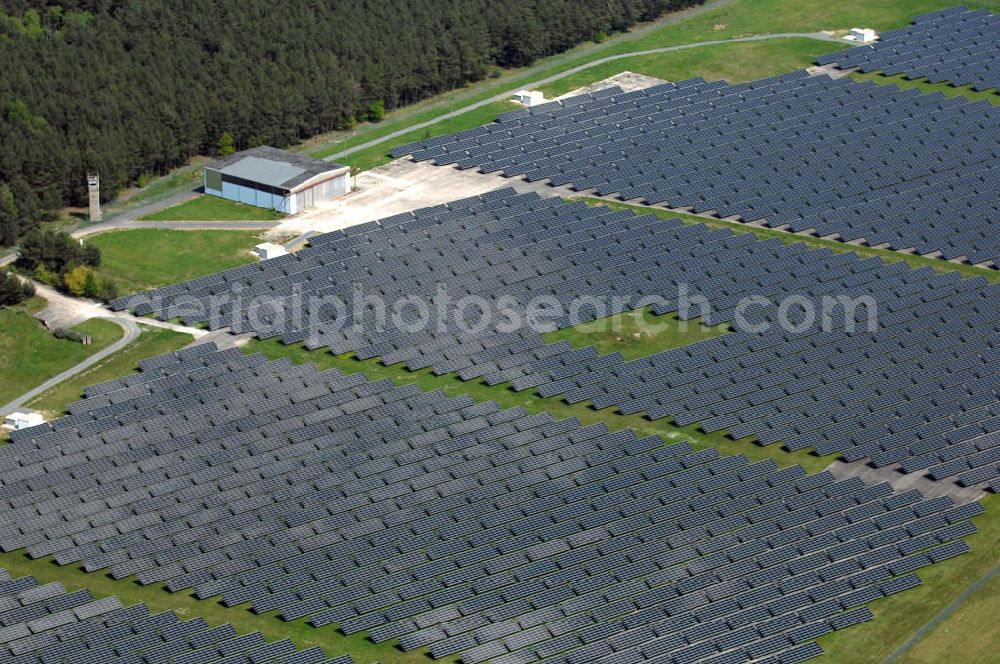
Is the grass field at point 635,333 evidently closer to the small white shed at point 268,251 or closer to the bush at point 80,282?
the small white shed at point 268,251

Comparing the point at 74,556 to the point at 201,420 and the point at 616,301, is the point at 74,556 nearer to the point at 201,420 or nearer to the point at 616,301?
the point at 201,420

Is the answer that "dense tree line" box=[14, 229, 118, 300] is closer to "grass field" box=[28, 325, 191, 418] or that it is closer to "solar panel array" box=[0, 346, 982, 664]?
"grass field" box=[28, 325, 191, 418]

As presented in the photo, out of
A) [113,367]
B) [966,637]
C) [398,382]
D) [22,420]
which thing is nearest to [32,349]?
[113,367]

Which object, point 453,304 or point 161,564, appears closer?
point 161,564

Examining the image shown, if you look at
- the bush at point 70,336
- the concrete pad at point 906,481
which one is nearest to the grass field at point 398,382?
the bush at point 70,336

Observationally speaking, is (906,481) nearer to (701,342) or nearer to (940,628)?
(940,628)

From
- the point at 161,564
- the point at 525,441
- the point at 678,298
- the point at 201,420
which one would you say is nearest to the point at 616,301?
the point at 678,298
